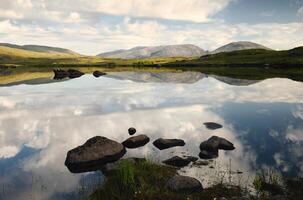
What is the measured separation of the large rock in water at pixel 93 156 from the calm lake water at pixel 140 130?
3.13ft

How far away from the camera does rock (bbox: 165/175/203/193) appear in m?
21.1

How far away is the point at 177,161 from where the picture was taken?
1060 inches

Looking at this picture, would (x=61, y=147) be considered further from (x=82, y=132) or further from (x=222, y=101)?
(x=222, y=101)

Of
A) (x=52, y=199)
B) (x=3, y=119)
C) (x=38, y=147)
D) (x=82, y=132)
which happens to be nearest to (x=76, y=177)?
(x=52, y=199)

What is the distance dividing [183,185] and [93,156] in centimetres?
894

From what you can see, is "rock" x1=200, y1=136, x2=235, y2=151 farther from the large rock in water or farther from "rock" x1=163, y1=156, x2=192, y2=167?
the large rock in water

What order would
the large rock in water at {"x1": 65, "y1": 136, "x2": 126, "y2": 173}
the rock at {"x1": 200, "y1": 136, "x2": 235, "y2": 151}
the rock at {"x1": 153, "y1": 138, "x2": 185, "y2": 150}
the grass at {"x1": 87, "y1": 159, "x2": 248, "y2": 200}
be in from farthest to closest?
the rock at {"x1": 153, "y1": 138, "x2": 185, "y2": 150}
the rock at {"x1": 200, "y1": 136, "x2": 235, "y2": 151}
the large rock in water at {"x1": 65, "y1": 136, "x2": 126, "y2": 173}
the grass at {"x1": 87, "y1": 159, "x2": 248, "y2": 200}

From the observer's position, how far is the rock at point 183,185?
830 inches

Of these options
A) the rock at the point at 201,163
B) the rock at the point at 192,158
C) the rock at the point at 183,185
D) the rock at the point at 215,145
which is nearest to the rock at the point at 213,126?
the rock at the point at 215,145

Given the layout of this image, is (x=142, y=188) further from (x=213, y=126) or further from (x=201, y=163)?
(x=213, y=126)

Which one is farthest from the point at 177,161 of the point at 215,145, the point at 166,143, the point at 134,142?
the point at 134,142

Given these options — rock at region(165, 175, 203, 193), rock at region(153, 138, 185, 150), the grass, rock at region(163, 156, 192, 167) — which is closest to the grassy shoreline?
the grass

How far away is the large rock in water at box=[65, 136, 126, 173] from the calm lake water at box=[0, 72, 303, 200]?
95cm

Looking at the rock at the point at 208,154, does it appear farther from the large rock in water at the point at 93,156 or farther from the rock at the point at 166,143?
the large rock in water at the point at 93,156
